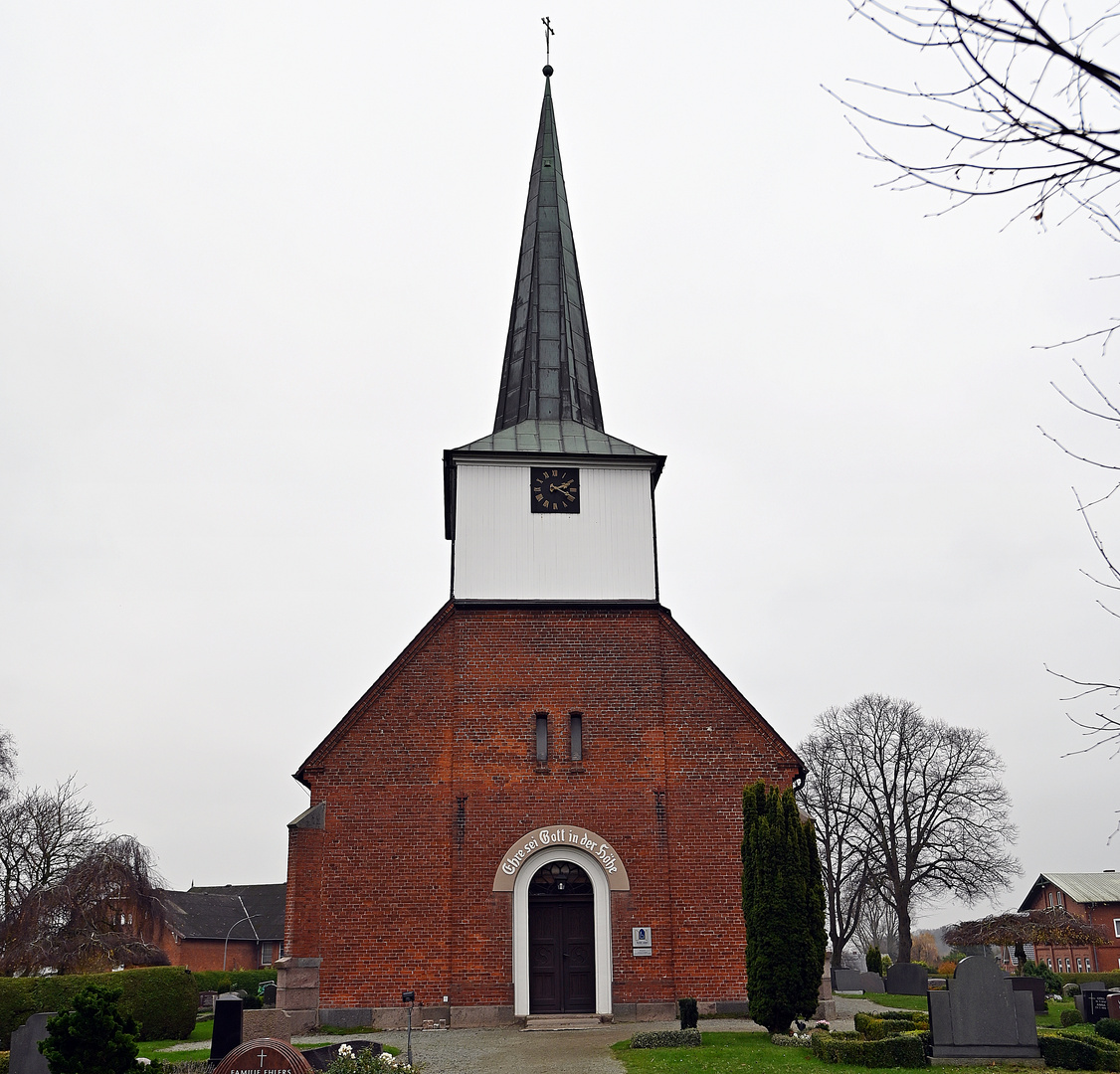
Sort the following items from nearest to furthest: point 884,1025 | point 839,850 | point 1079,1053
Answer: point 1079,1053 → point 884,1025 → point 839,850

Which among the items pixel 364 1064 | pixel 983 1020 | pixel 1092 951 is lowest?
pixel 1092 951

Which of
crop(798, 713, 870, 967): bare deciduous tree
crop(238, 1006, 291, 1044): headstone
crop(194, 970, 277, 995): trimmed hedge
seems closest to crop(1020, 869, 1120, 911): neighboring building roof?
crop(798, 713, 870, 967): bare deciduous tree

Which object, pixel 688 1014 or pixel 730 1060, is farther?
pixel 688 1014

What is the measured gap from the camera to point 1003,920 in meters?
32.7

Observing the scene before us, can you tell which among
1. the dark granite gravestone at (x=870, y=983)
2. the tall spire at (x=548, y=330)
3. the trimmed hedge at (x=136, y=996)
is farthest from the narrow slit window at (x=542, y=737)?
the dark granite gravestone at (x=870, y=983)

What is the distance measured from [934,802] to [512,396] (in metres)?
29.9

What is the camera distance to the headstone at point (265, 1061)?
37.5 feet

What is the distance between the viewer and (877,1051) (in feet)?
44.0

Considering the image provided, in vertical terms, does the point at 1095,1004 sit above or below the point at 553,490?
below

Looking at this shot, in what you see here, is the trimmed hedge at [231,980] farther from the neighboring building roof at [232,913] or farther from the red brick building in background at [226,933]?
the neighboring building roof at [232,913]

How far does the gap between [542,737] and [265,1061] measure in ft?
29.6

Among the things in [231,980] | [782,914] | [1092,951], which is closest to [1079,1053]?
[782,914]

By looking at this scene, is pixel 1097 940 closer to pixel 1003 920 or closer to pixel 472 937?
pixel 1003 920

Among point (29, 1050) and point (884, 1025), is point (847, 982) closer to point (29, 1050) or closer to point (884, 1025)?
point (884, 1025)
